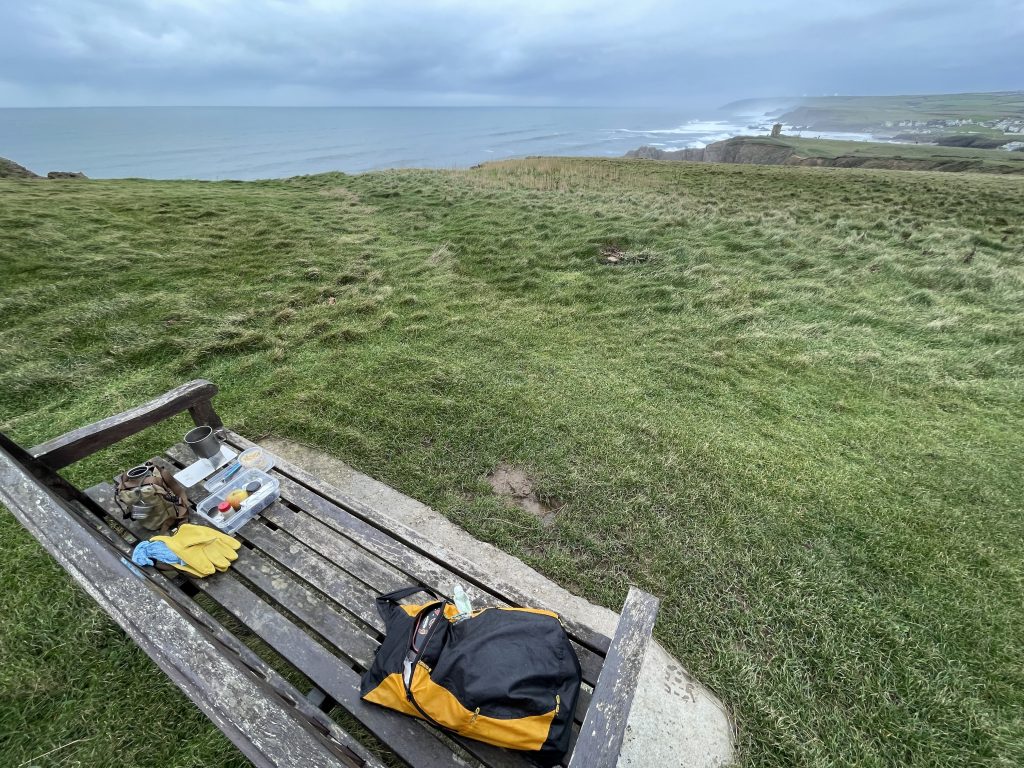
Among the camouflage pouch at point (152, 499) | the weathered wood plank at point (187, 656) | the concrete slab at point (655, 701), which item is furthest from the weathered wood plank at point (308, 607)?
the concrete slab at point (655, 701)

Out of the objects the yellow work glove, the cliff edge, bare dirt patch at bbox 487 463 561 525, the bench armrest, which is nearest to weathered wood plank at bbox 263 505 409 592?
the yellow work glove

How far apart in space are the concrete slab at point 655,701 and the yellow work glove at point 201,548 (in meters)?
1.37

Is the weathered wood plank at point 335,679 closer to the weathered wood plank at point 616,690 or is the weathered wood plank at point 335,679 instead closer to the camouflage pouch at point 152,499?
the weathered wood plank at point 616,690

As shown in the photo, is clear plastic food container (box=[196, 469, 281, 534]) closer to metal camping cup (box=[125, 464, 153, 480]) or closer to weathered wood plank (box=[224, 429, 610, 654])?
weathered wood plank (box=[224, 429, 610, 654])

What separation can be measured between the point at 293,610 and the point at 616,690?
1.59 meters

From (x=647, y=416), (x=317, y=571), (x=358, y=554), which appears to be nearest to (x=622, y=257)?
(x=647, y=416)

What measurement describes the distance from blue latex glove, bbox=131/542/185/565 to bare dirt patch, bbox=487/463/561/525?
7.60ft

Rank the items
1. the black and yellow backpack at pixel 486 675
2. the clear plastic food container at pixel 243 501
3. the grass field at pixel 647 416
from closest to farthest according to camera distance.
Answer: the black and yellow backpack at pixel 486 675 → the grass field at pixel 647 416 → the clear plastic food container at pixel 243 501

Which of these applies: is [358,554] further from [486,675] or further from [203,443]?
[203,443]

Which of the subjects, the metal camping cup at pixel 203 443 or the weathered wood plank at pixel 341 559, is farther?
the metal camping cup at pixel 203 443

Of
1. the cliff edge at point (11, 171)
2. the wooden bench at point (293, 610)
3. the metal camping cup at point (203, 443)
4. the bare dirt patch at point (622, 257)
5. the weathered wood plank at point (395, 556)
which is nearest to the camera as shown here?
the wooden bench at point (293, 610)

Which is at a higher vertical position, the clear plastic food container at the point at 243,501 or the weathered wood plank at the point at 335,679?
the clear plastic food container at the point at 243,501

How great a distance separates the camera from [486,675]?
1.77 meters

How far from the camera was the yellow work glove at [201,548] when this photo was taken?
238 centimetres
